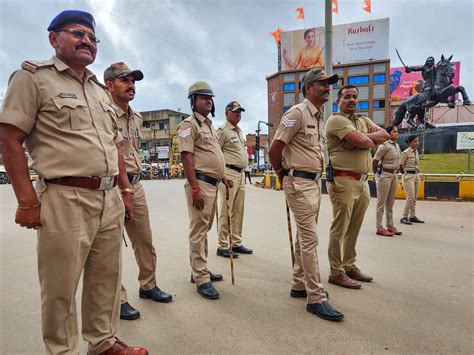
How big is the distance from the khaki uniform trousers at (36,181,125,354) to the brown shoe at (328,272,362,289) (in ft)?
7.57

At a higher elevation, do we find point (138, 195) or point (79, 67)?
point (79, 67)

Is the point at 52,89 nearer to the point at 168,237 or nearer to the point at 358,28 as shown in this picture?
the point at 168,237

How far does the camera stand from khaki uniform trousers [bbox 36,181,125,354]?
179cm

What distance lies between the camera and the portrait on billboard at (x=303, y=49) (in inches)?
2069

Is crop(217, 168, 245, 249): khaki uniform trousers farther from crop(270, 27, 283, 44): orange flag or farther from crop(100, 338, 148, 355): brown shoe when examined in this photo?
crop(270, 27, 283, 44): orange flag

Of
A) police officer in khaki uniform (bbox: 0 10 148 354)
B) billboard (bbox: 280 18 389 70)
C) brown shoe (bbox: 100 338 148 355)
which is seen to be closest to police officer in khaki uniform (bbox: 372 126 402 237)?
brown shoe (bbox: 100 338 148 355)

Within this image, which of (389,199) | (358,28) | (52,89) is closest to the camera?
(52,89)

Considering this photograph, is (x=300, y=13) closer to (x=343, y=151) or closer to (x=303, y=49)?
(x=303, y=49)

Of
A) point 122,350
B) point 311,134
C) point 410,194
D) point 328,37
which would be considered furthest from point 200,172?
point 328,37

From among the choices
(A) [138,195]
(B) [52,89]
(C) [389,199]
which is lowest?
(C) [389,199]

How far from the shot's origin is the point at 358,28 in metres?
50.5

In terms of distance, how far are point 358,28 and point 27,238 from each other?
55455mm

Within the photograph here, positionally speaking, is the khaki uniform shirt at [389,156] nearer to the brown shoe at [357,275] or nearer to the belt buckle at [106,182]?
the brown shoe at [357,275]

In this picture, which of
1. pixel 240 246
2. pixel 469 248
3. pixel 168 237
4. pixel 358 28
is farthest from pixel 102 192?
pixel 358 28
